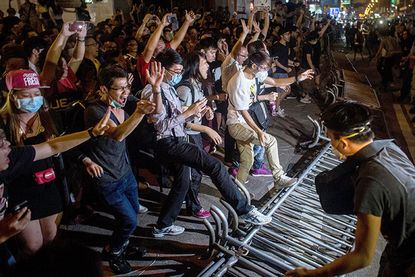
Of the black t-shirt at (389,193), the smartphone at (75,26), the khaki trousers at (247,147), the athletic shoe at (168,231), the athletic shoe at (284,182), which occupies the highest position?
the smartphone at (75,26)

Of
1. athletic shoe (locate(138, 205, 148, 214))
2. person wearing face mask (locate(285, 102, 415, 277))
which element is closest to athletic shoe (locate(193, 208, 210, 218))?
athletic shoe (locate(138, 205, 148, 214))

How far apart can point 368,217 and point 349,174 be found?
1.35 ft

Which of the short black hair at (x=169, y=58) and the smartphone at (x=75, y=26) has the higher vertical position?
the smartphone at (x=75, y=26)

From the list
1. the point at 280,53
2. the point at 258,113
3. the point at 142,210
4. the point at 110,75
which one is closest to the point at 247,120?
the point at 258,113

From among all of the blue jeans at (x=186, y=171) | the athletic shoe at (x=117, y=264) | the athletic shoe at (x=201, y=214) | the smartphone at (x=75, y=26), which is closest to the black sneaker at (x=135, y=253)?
the athletic shoe at (x=117, y=264)

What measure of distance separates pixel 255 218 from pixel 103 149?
1.79 m

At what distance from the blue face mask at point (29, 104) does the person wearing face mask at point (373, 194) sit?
239 centimetres

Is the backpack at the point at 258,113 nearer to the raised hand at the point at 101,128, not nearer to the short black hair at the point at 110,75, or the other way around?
the short black hair at the point at 110,75

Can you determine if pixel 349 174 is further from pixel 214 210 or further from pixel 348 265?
pixel 214 210

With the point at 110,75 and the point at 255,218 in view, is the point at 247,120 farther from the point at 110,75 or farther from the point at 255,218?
the point at 110,75

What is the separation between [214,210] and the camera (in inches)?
145

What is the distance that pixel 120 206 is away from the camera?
3.65 m

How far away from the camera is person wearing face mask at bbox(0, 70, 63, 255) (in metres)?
3.18

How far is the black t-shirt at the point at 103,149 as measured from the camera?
3.53 meters
